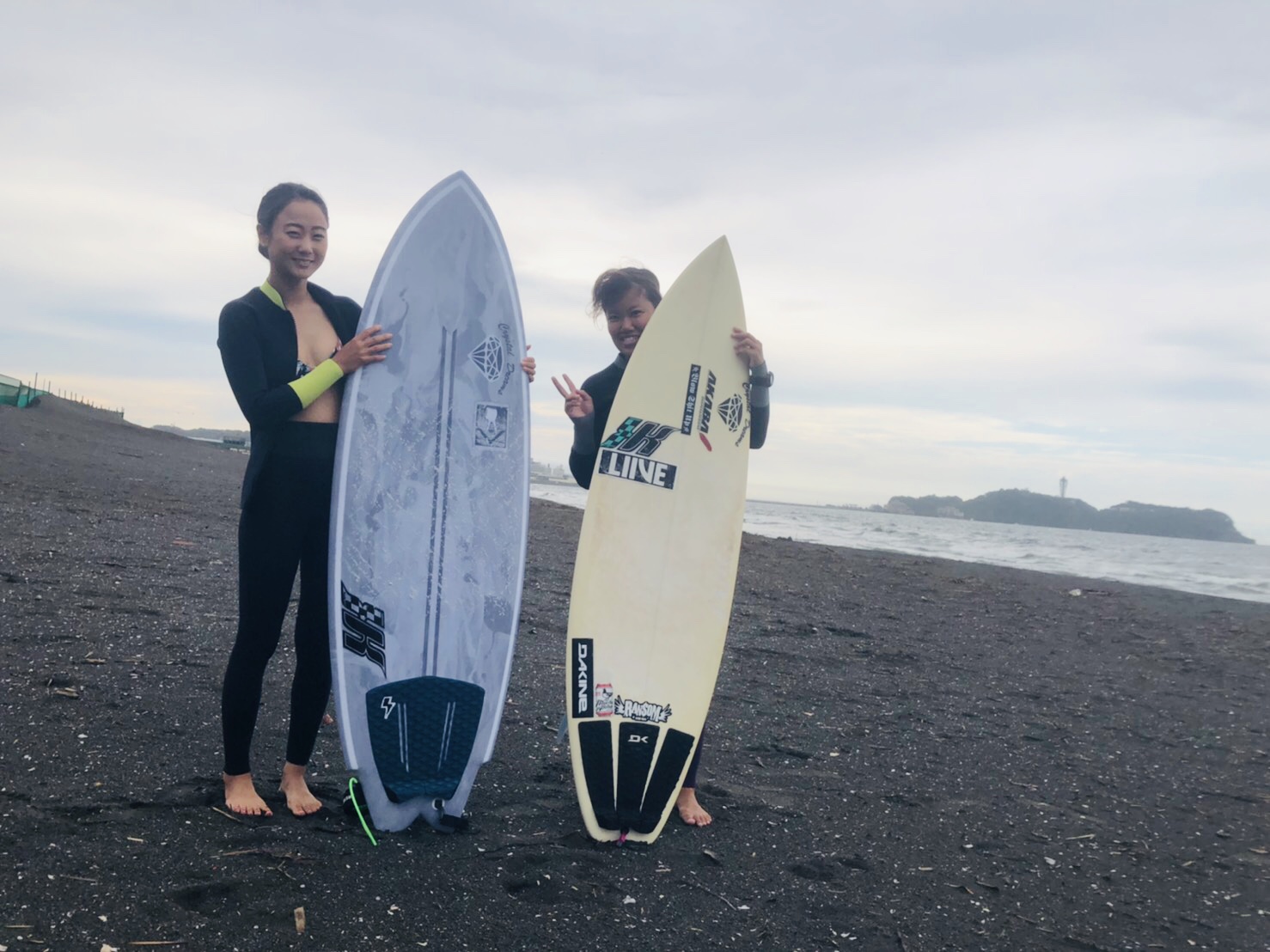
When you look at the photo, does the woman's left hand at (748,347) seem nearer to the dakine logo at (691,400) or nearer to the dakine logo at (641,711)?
the dakine logo at (691,400)

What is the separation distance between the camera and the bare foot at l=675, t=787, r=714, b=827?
8.50ft

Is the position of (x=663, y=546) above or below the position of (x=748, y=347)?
below

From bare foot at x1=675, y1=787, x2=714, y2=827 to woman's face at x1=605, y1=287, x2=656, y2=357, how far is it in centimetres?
142

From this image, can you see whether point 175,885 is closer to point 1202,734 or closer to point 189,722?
point 189,722

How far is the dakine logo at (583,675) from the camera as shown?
2711mm

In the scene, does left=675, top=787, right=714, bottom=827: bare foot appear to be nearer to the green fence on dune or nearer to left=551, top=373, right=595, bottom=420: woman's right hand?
left=551, top=373, right=595, bottom=420: woman's right hand

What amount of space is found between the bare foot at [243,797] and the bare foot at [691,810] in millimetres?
1151

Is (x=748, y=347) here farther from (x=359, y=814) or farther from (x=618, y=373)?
(x=359, y=814)

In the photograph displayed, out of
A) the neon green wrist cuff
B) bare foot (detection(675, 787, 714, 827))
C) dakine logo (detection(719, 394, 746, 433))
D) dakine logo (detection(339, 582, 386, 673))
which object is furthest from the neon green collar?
bare foot (detection(675, 787, 714, 827))

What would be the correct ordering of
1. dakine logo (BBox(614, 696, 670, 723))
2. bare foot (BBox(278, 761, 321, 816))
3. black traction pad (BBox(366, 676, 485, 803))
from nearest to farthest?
1. bare foot (BBox(278, 761, 321, 816))
2. black traction pad (BBox(366, 676, 485, 803))
3. dakine logo (BBox(614, 696, 670, 723))

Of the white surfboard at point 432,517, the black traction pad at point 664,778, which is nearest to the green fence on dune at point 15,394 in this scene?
the white surfboard at point 432,517

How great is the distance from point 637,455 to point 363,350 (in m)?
0.96

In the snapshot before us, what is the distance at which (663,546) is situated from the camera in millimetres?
2895

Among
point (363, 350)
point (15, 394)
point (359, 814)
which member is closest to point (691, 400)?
point (363, 350)
